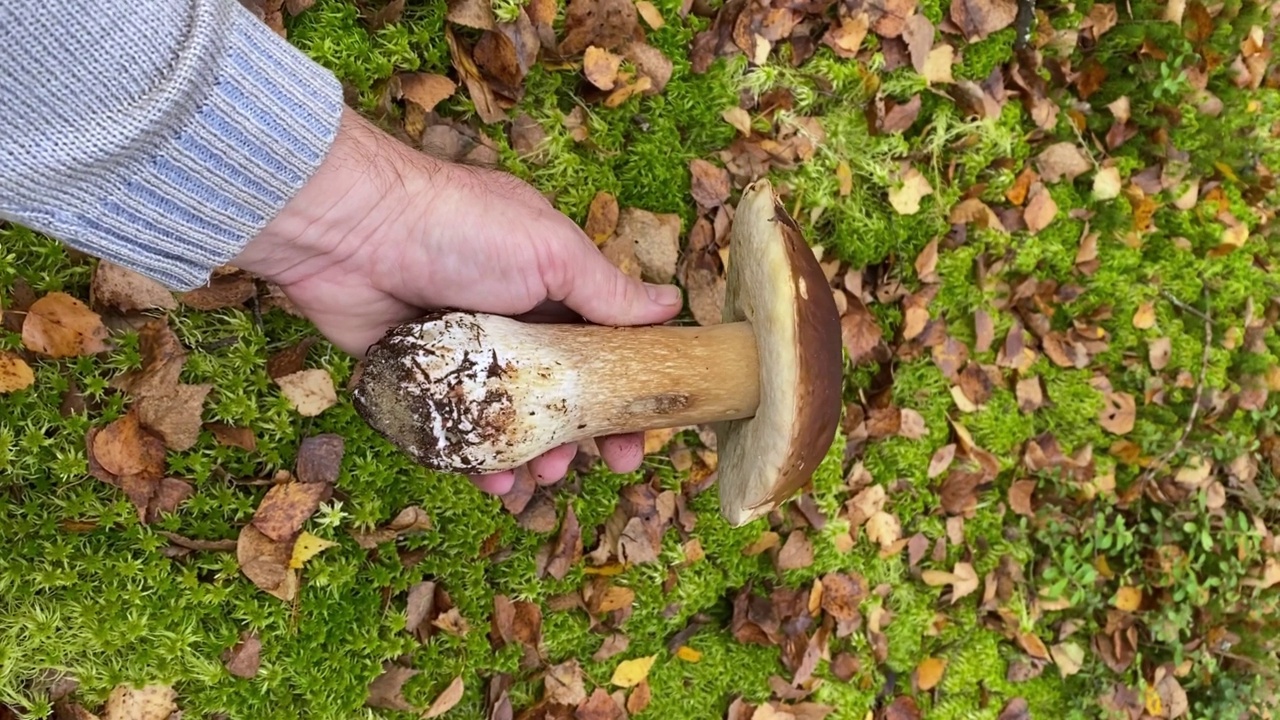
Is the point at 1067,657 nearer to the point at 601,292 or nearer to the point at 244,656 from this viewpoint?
the point at 601,292

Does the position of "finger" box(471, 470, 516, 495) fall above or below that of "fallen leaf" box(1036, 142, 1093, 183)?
below

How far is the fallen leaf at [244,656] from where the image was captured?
1749 mm

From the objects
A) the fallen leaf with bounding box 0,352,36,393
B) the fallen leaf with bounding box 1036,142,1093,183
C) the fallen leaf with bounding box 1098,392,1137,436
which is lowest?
the fallen leaf with bounding box 1098,392,1137,436

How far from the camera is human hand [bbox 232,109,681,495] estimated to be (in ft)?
5.11

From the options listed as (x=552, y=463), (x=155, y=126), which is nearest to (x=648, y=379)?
(x=552, y=463)

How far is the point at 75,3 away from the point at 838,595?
221cm

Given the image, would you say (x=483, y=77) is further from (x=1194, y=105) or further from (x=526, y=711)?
(x=1194, y=105)

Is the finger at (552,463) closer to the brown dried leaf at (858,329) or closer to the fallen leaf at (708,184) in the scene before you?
the fallen leaf at (708,184)

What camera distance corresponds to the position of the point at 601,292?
185cm

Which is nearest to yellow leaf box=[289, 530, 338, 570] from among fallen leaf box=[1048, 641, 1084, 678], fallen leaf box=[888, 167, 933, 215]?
fallen leaf box=[888, 167, 933, 215]

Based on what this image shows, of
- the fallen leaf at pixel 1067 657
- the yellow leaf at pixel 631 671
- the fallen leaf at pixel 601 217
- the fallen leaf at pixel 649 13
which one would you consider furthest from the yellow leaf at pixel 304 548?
the fallen leaf at pixel 1067 657

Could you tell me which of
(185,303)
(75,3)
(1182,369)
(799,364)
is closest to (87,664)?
(185,303)

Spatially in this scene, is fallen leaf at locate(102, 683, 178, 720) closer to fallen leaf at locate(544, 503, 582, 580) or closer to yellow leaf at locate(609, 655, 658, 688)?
fallen leaf at locate(544, 503, 582, 580)

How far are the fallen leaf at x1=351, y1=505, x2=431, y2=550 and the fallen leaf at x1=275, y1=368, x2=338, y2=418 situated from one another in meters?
0.29
